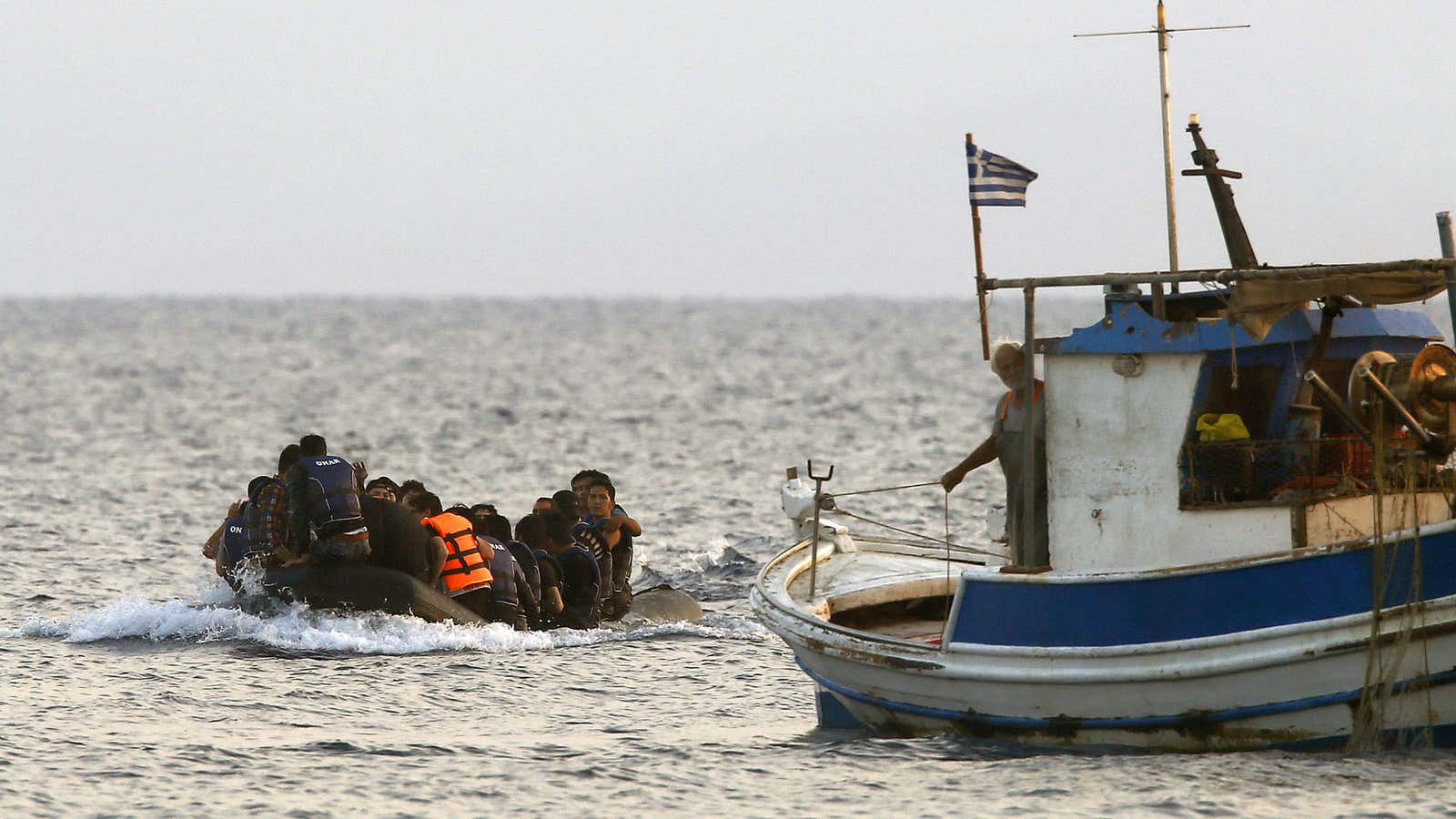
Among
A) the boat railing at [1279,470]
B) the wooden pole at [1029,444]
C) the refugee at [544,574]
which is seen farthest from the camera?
the refugee at [544,574]

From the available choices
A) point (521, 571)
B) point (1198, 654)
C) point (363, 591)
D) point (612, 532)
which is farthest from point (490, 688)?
point (1198, 654)

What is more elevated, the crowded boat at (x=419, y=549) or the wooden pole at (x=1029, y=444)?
the wooden pole at (x=1029, y=444)

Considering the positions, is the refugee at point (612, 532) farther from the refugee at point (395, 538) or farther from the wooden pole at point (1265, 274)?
the wooden pole at point (1265, 274)

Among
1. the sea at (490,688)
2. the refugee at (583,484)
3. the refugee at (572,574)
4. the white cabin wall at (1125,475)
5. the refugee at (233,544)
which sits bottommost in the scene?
the sea at (490,688)

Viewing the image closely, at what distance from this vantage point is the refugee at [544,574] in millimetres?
18812

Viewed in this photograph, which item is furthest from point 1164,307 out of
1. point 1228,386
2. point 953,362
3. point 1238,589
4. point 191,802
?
point 953,362

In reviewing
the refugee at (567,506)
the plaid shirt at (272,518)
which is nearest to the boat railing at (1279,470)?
the refugee at (567,506)

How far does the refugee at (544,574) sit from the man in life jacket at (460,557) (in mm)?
706

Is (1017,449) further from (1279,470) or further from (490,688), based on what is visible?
(490,688)

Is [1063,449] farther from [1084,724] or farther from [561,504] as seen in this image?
[561,504]

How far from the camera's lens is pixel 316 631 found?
17625mm

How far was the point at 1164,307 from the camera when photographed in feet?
43.4

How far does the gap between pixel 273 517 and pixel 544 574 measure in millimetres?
2662

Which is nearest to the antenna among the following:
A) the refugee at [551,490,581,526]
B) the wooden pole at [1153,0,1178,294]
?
the wooden pole at [1153,0,1178,294]
